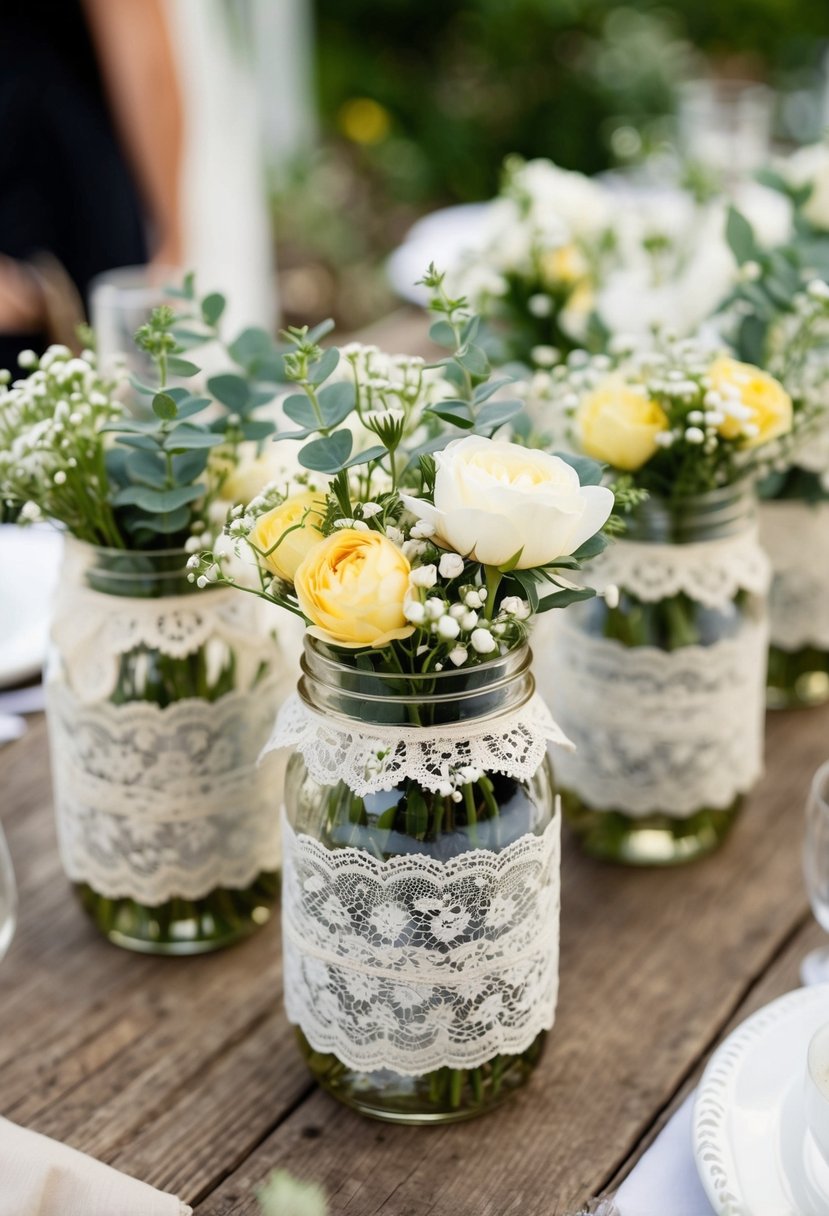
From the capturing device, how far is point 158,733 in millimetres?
920

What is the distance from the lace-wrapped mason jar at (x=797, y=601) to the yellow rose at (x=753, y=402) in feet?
1.10

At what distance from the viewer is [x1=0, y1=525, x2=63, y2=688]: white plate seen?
1.33m

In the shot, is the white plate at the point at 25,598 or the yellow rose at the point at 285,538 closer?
the yellow rose at the point at 285,538

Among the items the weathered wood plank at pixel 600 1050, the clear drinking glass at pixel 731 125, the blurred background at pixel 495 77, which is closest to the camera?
the weathered wood plank at pixel 600 1050

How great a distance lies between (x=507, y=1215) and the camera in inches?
30.1

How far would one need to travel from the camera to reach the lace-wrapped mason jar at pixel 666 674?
100 centimetres

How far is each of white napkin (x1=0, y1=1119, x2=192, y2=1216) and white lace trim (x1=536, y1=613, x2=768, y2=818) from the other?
460 mm

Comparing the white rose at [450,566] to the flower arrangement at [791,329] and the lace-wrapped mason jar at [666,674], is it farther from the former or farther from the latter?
the flower arrangement at [791,329]

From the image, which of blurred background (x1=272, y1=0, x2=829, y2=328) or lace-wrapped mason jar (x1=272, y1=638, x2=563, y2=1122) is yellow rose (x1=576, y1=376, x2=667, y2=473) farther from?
blurred background (x1=272, y1=0, x2=829, y2=328)

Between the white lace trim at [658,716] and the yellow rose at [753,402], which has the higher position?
the yellow rose at [753,402]

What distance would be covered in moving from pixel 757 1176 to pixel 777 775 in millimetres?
555

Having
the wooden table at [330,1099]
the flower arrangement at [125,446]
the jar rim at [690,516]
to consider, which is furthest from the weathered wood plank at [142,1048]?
the jar rim at [690,516]

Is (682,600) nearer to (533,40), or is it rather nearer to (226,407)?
(226,407)

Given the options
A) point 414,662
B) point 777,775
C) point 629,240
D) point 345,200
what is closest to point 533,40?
point 345,200
